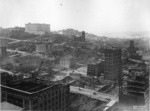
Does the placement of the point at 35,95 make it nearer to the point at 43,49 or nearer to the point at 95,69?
the point at 95,69

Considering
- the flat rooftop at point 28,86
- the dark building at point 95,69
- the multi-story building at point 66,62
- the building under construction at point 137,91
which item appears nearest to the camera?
the flat rooftop at point 28,86

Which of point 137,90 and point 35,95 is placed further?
point 137,90

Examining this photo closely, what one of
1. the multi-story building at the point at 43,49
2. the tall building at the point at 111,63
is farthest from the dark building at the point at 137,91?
the multi-story building at the point at 43,49

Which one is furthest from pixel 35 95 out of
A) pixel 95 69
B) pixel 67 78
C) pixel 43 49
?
pixel 43 49

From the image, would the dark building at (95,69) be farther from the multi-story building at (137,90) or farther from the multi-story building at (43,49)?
the multi-story building at (43,49)

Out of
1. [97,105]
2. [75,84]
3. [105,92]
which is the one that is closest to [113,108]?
[97,105]

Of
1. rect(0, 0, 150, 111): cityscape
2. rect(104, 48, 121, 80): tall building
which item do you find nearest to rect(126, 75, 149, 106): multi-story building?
rect(0, 0, 150, 111): cityscape

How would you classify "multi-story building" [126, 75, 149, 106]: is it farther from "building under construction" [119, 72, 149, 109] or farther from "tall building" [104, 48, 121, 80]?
"tall building" [104, 48, 121, 80]
